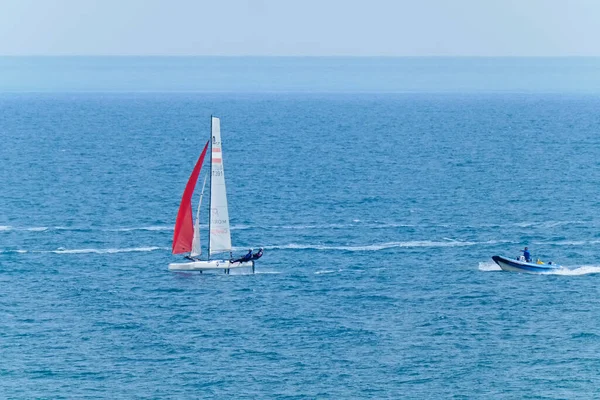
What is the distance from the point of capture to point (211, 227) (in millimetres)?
105812

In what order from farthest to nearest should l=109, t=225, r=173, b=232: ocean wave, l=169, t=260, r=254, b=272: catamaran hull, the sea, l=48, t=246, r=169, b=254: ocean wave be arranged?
l=109, t=225, r=173, b=232: ocean wave
l=48, t=246, r=169, b=254: ocean wave
l=169, t=260, r=254, b=272: catamaran hull
the sea

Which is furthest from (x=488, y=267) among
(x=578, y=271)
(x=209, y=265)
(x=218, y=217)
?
(x=209, y=265)

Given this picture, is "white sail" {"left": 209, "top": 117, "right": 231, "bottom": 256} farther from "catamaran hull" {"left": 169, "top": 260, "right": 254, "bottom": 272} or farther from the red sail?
"catamaran hull" {"left": 169, "top": 260, "right": 254, "bottom": 272}

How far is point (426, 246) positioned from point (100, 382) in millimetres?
47034

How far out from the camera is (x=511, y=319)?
88500 millimetres

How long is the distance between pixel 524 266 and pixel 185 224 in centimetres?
3133

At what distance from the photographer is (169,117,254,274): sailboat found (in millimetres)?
103812

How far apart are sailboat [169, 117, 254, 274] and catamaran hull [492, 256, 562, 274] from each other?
2328cm

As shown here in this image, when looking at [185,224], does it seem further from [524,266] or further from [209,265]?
[524,266]

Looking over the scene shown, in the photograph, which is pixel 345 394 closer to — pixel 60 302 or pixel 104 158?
pixel 60 302

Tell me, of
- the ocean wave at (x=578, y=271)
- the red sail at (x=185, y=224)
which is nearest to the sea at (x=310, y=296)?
the ocean wave at (x=578, y=271)

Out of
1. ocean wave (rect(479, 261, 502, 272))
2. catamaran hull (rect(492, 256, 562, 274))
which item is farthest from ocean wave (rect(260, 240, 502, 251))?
catamaran hull (rect(492, 256, 562, 274))

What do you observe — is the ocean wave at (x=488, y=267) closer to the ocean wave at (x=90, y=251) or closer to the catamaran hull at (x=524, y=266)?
the catamaran hull at (x=524, y=266)

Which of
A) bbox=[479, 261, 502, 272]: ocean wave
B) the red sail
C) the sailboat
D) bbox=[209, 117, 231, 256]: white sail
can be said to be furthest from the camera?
bbox=[209, 117, 231, 256]: white sail
